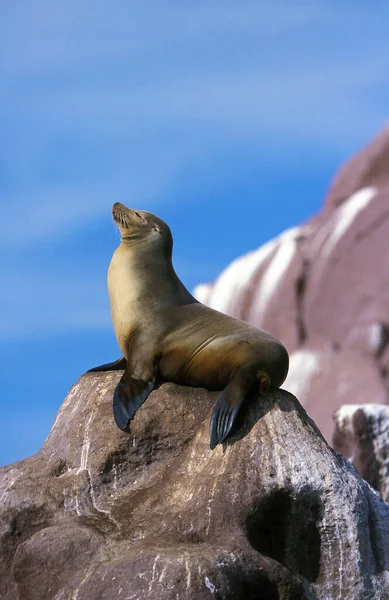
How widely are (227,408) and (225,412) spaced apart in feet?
0.08

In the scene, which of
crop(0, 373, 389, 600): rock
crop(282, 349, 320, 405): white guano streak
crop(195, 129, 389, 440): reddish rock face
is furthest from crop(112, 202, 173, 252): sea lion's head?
crop(282, 349, 320, 405): white guano streak

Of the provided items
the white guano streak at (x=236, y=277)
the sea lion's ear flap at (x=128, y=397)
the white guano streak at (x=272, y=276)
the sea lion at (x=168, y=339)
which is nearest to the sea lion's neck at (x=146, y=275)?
the sea lion at (x=168, y=339)

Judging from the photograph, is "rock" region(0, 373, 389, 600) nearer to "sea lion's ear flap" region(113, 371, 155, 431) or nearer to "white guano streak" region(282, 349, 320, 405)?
"sea lion's ear flap" region(113, 371, 155, 431)

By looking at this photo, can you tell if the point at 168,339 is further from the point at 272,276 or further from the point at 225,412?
the point at 272,276

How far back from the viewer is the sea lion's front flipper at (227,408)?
5426mm

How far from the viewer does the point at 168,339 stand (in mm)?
5934

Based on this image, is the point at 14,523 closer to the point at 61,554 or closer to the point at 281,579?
the point at 61,554

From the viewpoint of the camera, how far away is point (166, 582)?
15.3 feet

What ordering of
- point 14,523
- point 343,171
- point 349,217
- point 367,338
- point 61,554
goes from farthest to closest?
point 343,171
point 349,217
point 367,338
point 14,523
point 61,554

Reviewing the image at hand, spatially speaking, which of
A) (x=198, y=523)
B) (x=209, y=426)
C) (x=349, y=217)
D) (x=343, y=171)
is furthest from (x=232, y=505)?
(x=343, y=171)

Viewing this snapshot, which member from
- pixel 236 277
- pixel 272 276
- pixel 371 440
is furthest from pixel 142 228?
pixel 236 277

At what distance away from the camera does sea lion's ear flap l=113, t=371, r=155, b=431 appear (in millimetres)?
5590

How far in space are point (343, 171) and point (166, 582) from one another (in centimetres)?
1550

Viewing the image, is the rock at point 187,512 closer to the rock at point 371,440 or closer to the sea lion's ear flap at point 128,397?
the sea lion's ear flap at point 128,397
